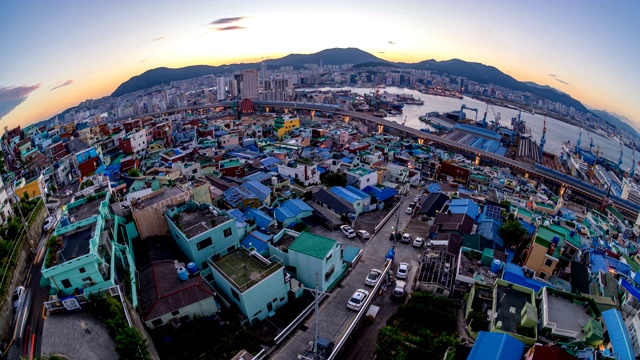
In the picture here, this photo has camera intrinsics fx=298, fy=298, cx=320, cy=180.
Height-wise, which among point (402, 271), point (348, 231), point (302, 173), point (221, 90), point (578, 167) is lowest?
point (578, 167)

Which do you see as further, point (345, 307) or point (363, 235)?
point (363, 235)

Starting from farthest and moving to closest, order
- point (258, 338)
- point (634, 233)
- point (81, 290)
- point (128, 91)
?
point (128, 91), point (634, 233), point (258, 338), point (81, 290)

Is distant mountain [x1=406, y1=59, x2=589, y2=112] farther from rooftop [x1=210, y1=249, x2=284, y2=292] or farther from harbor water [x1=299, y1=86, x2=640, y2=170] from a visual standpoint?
rooftop [x1=210, y1=249, x2=284, y2=292]

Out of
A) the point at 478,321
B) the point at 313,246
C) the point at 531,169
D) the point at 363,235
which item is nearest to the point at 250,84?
the point at 531,169

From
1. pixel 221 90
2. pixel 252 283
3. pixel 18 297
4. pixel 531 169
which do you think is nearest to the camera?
pixel 18 297

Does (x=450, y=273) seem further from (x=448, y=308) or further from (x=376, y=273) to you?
(x=376, y=273)

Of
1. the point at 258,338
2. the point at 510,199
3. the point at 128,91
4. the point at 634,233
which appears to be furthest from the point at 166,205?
the point at 128,91

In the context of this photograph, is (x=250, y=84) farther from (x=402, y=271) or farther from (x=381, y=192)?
(x=402, y=271)
